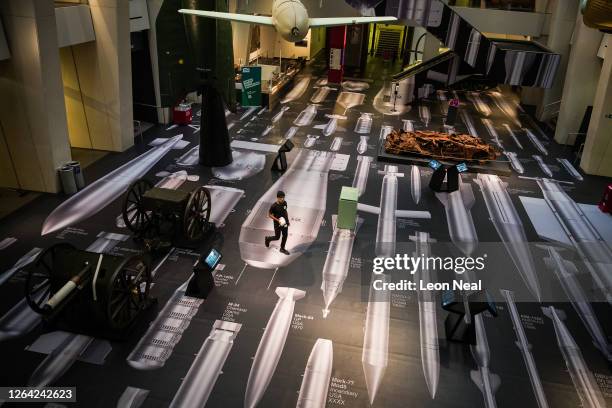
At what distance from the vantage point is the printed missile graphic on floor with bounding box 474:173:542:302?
9523 mm

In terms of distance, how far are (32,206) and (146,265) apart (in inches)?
212

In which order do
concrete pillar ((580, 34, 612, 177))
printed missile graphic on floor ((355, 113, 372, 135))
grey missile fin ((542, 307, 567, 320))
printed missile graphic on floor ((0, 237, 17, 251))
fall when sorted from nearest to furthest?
grey missile fin ((542, 307, 567, 320)), printed missile graphic on floor ((0, 237, 17, 251)), concrete pillar ((580, 34, 612, 177)), printed missile graphic on floor ((355, 113, 372, 135))

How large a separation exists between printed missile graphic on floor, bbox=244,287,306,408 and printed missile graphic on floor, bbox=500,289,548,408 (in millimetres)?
3877

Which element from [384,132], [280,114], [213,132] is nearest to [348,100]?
[280,114]

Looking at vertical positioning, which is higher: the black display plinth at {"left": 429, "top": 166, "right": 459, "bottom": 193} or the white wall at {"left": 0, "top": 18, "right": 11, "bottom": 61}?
the white wall at {"left": 0, "top": 18, "right": 11, "bottom": 61}

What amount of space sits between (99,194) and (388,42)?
24.4 m

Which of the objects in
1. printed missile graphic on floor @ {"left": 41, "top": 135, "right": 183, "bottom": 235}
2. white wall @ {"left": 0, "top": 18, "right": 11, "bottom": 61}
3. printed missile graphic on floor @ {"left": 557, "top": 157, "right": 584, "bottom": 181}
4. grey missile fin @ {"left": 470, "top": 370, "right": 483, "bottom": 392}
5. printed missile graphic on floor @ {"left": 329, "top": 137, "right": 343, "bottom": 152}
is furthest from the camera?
printed missile graphic on floor @ {"left": 329, "top": 137, "right": 343, "bottom": 152}

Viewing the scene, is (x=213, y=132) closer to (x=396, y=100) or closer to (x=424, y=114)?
(x=424, y=114)

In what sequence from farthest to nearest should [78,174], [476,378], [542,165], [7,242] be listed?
[542,165] → [78,174] → [7,242] → [476,378]

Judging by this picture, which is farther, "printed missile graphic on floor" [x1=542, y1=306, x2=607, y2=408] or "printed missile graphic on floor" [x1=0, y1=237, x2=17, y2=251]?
"printed missile graphic on floor" [x1=0, y1=237, x2=17, y2=251]

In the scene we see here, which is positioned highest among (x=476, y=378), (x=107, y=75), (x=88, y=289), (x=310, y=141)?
(x=107, y=75)

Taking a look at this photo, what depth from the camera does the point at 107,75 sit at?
13.4m

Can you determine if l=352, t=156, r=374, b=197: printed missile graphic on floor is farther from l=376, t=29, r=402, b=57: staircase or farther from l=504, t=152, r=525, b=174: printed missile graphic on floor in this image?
l=376, t=29, r=402, b=57: staircase

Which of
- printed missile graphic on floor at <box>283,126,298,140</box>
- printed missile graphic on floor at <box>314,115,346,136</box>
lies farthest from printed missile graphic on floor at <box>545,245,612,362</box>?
printed missile graphic on floor at <box>283,126,298,140</box>
